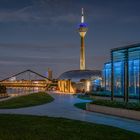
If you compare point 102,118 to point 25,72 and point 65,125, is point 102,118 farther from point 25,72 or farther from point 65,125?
point 25,72

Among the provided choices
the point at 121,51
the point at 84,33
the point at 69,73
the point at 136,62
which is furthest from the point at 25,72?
the point at 121,51

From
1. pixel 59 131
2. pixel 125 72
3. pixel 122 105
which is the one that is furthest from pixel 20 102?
pixel 59 131

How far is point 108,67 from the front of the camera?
68812 mm

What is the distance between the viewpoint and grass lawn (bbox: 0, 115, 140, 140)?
45.2 feet

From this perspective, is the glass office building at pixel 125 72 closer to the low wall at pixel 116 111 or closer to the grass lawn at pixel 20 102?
the low wall at pixel 116 111

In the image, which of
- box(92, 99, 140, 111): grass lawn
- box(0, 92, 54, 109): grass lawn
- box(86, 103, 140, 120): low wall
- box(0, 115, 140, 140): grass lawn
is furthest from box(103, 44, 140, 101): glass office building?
box(0, 115, 140, 140): grass lawn

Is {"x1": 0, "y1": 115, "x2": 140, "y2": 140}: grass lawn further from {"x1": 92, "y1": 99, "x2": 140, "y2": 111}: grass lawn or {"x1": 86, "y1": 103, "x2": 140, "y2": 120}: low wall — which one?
{"x1": 92, "y1": 99, "x2": 140, "y2": 111}: grass lawn

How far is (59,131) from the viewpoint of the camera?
15391 millimetres

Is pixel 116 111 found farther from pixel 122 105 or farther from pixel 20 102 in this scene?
pixel 20 102

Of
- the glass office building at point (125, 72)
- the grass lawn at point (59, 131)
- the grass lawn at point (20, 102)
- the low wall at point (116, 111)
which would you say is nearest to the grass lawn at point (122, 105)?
the low wall at point (116, 111)

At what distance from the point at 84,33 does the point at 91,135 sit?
158 meters

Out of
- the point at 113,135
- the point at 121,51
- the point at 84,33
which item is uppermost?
the point at 84,33

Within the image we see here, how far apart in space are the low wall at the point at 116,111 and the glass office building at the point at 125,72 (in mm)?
3634

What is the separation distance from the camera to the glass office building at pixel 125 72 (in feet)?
90.8
